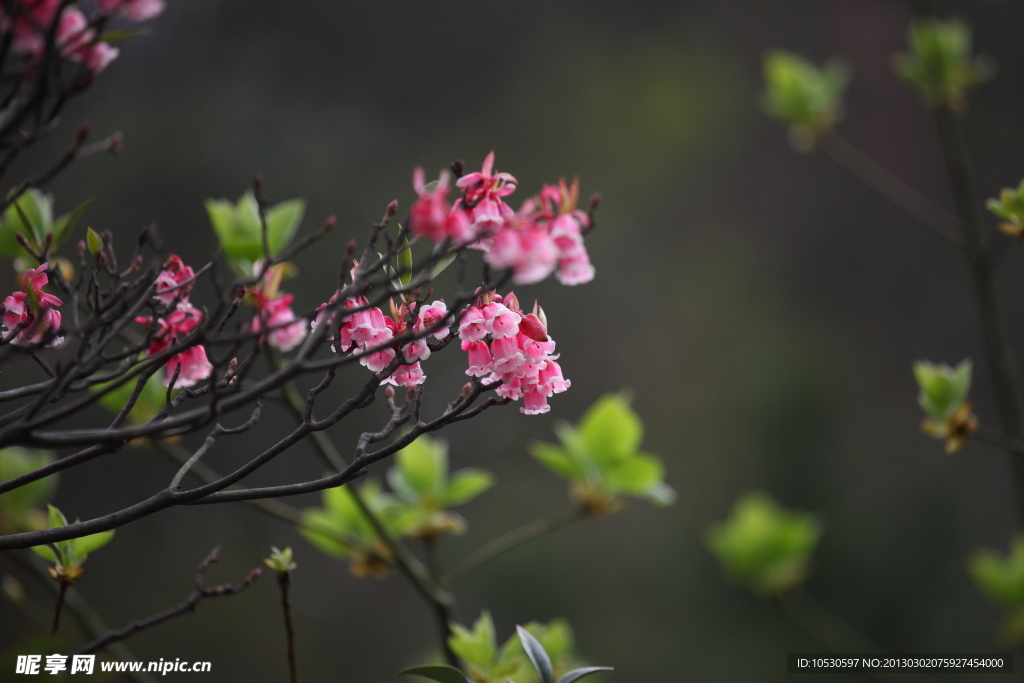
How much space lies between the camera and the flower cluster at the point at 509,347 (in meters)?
0.62

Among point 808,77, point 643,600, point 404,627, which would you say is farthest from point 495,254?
point 404,627

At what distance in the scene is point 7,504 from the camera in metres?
1.04

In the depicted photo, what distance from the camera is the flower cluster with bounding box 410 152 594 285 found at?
1.69 feet

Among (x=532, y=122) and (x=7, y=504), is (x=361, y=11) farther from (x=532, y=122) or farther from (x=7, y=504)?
(x=7, y=504)

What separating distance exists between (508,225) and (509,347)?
127 mm

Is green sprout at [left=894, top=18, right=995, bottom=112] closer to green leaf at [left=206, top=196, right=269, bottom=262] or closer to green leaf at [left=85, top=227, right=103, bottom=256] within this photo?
green leaf at [left=206, top=196, right=269, bottom=262]

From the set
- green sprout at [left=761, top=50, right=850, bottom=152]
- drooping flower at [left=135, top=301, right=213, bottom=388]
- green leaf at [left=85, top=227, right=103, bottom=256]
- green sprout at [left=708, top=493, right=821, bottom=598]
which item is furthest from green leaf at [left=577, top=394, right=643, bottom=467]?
green sprout at [left=761, top=50, right=850, bottom=152]

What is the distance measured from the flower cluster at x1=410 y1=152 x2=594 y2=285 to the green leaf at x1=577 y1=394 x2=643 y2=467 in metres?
0.60

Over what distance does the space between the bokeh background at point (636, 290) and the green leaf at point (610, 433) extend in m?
2.49

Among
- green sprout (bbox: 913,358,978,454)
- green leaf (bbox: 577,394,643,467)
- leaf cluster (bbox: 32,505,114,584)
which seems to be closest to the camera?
leaf cluster (bbox: 32,505,114,584)

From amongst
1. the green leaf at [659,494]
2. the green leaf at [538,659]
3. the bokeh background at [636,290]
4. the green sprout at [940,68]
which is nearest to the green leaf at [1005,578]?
the green leaf at [659,494]

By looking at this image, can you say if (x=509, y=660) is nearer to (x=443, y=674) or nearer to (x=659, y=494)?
(x=443, y=674)

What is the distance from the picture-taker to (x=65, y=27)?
589 mm

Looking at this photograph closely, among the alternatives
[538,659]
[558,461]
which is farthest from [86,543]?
[558,461]
